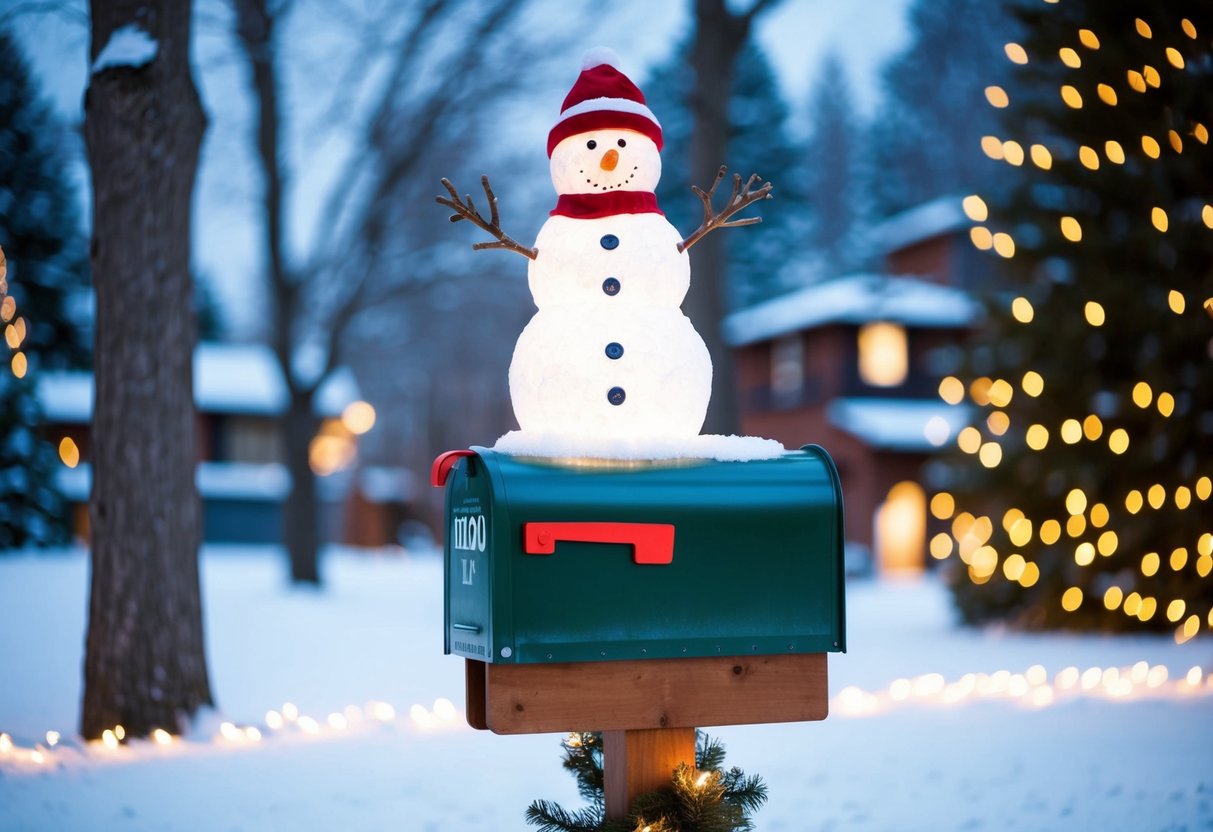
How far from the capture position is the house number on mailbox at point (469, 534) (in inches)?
149

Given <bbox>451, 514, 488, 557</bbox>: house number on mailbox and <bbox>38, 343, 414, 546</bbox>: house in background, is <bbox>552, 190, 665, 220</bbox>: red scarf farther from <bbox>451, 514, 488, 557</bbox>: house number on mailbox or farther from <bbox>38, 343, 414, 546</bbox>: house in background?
<bbox>38, 343, 414, 546</bbox>: house in background

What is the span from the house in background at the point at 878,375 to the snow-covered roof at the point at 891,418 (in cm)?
3

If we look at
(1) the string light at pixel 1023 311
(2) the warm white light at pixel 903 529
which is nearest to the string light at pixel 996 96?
(1) the string light at pixel 1023 311

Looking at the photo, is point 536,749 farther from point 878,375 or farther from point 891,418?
point 878,375

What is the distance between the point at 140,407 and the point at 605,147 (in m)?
3.74

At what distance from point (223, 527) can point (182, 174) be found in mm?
26111

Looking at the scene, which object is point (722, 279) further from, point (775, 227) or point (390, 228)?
point (775, 227)

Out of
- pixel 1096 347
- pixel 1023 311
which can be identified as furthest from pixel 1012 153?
pixel 1096 347

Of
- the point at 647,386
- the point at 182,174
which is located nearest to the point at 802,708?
the point at 647,386

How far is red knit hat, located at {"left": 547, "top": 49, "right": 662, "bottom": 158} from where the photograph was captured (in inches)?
166

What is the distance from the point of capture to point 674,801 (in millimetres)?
4105

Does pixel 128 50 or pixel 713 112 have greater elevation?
pixel 713 112

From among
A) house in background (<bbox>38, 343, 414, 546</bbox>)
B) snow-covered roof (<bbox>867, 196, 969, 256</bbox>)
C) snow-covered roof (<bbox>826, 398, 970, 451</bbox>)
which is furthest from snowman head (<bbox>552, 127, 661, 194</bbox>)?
house in background (<bbox>38, 343, 414, 546</bbox>)

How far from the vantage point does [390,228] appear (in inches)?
712
